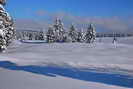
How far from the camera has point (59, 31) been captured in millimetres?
83438

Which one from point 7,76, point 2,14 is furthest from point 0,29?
point 7,76

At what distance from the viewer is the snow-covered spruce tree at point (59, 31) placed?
8275 centimetres

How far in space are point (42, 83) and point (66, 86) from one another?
1.35m

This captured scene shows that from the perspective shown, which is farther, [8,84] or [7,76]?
[7,76]

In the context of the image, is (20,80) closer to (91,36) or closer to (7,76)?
(7,76)

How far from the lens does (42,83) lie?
1245 centimetres

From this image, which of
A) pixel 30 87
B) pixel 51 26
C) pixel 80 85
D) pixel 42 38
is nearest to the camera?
pixel 30 87

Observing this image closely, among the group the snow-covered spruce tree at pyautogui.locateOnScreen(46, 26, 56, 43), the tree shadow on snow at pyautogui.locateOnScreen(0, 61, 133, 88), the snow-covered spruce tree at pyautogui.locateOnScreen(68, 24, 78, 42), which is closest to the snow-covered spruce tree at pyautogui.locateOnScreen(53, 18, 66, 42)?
the snow-covered spruce tree at pyautogui.locateOnScreen(46, 26, 56, 43)

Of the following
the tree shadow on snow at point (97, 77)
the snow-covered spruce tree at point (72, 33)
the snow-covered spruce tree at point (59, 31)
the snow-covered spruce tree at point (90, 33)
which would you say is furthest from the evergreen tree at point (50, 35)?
the tree shadow on snow at point (97, 77)

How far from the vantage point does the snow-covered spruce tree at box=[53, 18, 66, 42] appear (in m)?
82.8

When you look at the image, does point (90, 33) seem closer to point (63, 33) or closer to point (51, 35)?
point (63, 33)

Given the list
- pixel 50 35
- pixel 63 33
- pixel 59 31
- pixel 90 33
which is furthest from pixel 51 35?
pixel 90 33

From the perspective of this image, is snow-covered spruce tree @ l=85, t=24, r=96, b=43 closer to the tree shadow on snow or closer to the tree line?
the tree line

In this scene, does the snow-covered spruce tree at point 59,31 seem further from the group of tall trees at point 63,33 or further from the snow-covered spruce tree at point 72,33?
the snow-covered spruce tree at point 72,33
